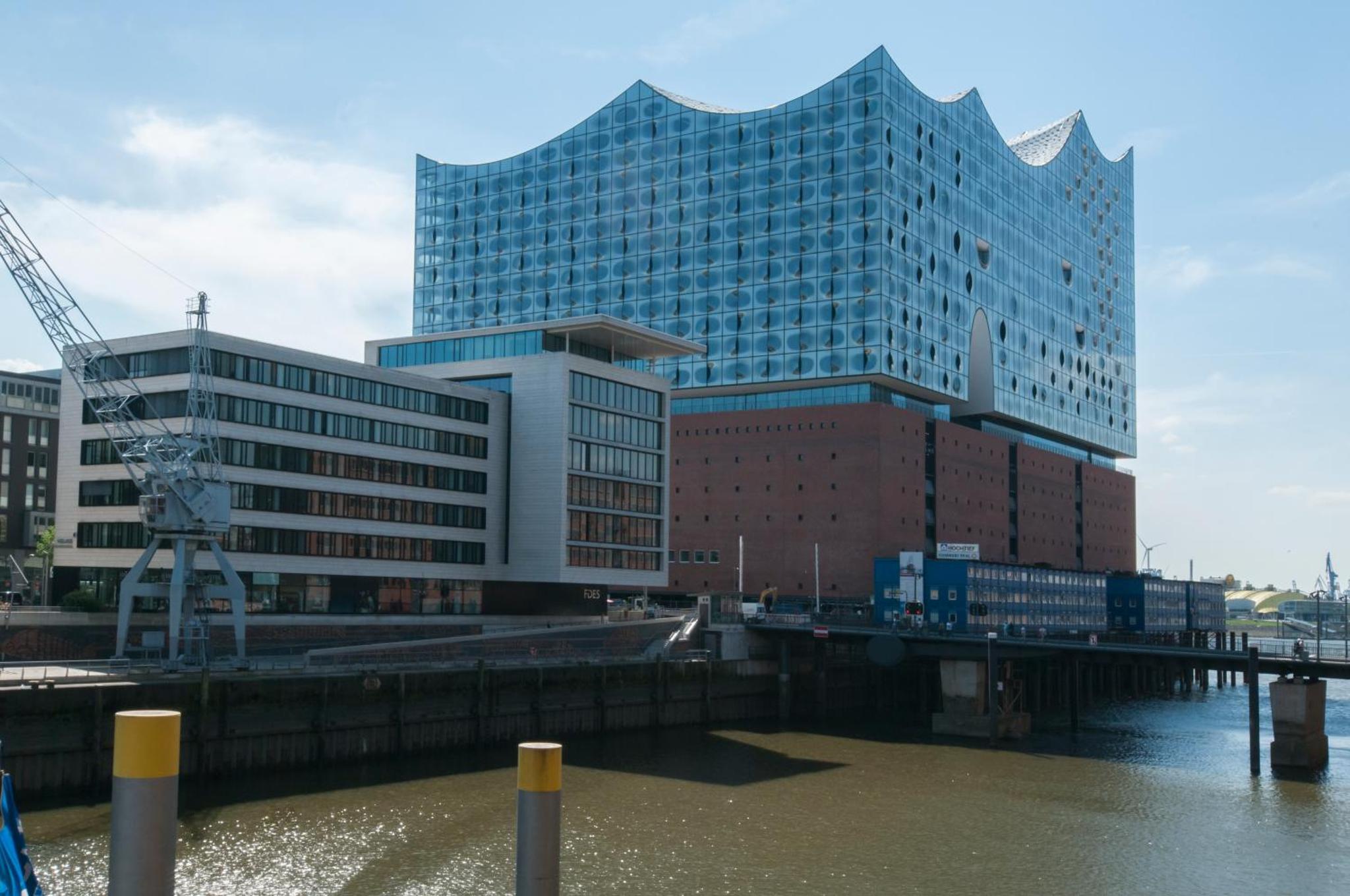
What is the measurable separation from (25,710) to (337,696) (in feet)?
51.3

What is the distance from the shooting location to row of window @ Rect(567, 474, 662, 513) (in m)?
102

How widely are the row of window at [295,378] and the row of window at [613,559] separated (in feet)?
44.6

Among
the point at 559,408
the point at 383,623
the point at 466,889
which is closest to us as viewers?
the point at 466,889

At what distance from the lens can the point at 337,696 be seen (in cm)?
6281

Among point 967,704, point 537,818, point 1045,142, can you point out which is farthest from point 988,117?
point 537,818

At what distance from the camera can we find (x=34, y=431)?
134m

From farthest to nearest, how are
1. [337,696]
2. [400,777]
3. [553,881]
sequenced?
1. [337,696]
2. [400,777]
3. [553,881]

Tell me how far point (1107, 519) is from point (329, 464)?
129m

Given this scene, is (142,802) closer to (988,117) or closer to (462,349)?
(462,349)

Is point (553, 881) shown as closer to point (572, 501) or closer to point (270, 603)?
point (270, 603)

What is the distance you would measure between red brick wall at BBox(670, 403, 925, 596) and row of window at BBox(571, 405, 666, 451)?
23.8 m

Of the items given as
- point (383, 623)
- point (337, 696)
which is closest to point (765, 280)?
point (383, 623)

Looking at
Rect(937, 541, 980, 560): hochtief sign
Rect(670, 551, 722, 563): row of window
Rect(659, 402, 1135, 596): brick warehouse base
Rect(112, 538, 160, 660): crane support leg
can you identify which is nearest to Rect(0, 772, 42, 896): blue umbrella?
Rect(112, 538, 160, 660): crane support leg

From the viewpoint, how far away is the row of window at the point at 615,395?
339 ft
